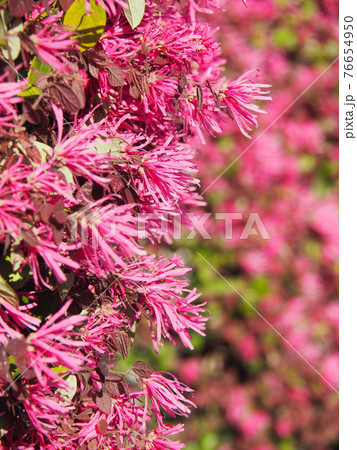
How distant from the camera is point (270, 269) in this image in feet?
5.36

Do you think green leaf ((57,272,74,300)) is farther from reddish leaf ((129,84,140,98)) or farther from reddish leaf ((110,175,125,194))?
reddish leaf ((129,84,140,98))

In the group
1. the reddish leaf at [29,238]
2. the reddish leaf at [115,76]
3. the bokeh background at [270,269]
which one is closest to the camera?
the reddish leaf at [29,238]

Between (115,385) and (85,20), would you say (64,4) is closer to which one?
(85,20)

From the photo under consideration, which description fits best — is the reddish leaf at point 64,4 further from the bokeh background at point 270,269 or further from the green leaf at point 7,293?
the bokeh background at point 270,269

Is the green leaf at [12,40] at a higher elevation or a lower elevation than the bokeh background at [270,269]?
higher

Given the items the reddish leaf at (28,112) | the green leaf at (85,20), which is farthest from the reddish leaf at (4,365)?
the green leaf at (85,20)

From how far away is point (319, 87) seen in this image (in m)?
1.78

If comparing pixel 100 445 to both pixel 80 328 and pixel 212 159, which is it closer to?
pixel 80 328

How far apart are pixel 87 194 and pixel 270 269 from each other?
1.18 metres

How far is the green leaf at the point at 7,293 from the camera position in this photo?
49 cm

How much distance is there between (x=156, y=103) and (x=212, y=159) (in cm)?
100

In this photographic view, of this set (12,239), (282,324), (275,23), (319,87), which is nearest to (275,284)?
(282,324)

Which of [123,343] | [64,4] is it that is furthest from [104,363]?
[64,4]

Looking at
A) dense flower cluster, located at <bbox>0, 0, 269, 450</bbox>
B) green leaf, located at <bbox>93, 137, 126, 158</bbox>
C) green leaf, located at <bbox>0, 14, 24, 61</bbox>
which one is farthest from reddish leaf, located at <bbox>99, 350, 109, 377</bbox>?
green leaf, located at <bbox>0, 14, 24, 61</bbox>
